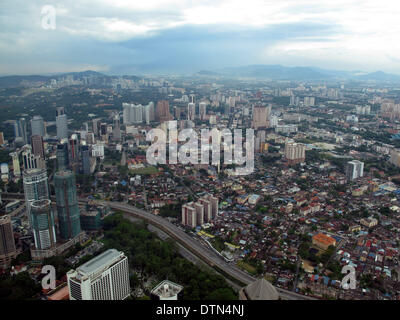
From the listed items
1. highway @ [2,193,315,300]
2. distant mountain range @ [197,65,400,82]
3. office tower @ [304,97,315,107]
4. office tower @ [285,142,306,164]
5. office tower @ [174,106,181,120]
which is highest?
distant mountain range @ [197,65,400,82]

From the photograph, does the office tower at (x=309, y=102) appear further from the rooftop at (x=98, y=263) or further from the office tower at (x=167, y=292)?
the office tower at (x=167, y=292)

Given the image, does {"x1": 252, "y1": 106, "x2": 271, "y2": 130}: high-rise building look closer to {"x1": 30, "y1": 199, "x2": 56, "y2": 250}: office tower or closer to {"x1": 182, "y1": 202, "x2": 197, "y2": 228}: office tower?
{"x1": 182, "y1": 202, "x2": 197, "y2": 228}: office tower

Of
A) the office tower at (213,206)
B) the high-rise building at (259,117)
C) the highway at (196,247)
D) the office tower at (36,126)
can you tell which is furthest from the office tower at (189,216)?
the high-rise building at (259,117)

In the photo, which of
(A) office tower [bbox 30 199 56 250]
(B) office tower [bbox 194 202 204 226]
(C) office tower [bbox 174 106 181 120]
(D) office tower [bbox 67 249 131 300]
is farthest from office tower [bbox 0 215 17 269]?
(C) office tower [bbox 174 106 181 120]

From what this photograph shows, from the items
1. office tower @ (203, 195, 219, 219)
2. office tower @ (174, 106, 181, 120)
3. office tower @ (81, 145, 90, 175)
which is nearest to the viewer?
office tower @ (203, 195, 219, 219)

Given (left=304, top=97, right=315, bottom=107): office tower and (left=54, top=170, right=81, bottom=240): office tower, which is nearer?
(left=54, top=170, right=81, bottom=240): office tower

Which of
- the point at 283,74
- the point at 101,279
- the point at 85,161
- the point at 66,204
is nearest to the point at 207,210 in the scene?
the point at 66,204
